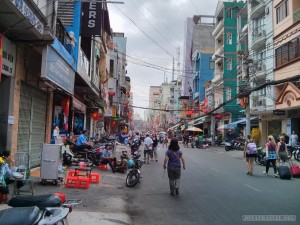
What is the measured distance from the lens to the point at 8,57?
10914 millimetres

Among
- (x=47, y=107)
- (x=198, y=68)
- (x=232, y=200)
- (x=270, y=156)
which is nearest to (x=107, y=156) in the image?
(x=47, y=107)

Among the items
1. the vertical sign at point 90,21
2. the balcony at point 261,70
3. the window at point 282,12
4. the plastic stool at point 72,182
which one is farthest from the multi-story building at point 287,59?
the plastic stool at point 72,182

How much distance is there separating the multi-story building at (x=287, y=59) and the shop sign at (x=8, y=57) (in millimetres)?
20037

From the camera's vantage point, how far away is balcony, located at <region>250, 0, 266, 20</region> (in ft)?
114

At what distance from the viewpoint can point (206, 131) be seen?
212 ft

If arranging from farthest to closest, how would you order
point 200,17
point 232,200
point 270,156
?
point 200,17 → point 270,156 → point 232,200

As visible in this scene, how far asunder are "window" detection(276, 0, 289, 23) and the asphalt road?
19.5 metres

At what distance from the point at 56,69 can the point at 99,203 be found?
18.5 ft

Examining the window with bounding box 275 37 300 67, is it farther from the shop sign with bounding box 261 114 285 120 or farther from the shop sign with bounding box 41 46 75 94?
the shop sign with bounding box 41 46 75 94

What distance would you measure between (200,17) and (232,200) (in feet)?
248

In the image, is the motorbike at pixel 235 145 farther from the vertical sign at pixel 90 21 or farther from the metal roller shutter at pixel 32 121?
the metal roller shutter at pixel 32 121

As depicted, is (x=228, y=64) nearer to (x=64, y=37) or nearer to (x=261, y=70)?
(x=261, y=70)

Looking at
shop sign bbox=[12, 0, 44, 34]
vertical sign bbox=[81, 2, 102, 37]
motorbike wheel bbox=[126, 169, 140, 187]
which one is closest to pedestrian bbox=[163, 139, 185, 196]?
motorbike wheel bbox=[126, 169, 140, 187]

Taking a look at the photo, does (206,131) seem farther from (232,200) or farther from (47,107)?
Result: (232,200)
